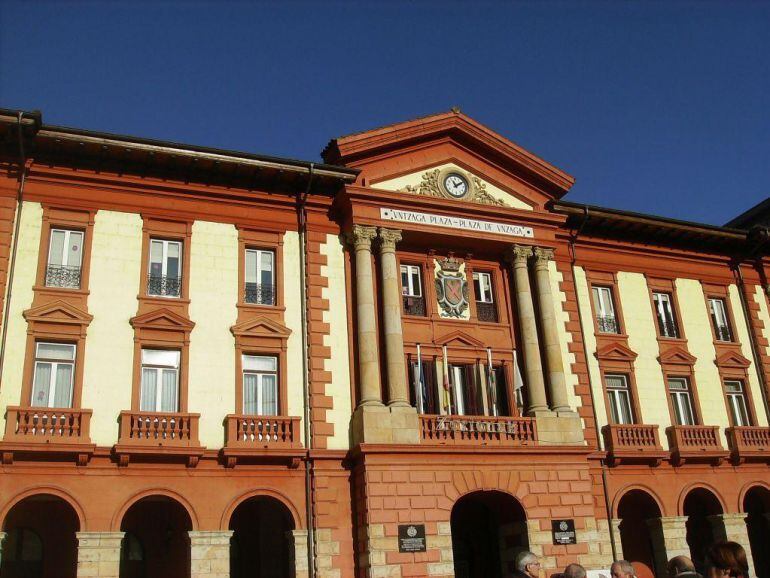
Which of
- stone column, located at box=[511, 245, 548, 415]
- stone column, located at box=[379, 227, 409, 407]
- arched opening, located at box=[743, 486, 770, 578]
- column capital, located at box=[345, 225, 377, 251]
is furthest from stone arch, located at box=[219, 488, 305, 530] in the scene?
arched opening, located at box=[743, 486, 770, 578]

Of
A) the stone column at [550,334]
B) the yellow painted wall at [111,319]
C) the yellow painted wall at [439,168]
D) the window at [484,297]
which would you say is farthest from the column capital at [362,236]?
the yellow painted wall at [111,319]

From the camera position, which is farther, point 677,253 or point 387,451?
point 677,253

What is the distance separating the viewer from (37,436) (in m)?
20.9

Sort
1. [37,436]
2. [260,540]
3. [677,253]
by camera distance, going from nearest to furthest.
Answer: [37,436] < [260,540] < [677,253]

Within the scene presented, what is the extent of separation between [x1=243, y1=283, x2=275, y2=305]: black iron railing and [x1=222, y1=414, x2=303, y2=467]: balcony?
12.6ft

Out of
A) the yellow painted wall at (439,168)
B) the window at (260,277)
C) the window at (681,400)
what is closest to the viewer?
the window at (260,277)

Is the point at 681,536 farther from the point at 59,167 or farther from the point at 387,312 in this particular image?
the point at 59,167

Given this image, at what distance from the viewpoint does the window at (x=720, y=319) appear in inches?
1259

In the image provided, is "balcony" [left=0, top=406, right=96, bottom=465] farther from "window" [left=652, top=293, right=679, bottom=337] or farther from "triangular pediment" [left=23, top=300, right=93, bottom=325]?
"window" [left=652, top=293, right=679, bottom=337]

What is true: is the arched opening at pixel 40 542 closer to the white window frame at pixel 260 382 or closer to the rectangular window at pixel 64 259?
the white window frame at pixel 260 382

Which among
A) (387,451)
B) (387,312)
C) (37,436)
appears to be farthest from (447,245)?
(37,436)

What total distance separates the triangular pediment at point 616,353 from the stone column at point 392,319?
8003 mm

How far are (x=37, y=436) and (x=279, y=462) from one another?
651 centimetres

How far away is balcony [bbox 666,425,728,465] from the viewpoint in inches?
1099
